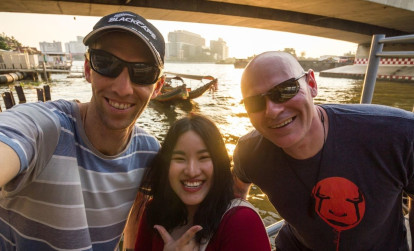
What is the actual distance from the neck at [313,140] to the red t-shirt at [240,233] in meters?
0.59

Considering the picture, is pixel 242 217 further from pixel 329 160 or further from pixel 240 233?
pixel 329 160

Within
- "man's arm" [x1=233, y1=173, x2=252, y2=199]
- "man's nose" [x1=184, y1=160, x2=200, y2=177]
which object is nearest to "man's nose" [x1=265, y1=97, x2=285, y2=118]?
"man's nose" [x1=184, y1=160, x2=200, y2=177]

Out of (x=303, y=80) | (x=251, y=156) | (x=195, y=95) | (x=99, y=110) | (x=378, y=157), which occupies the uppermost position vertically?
(x=303, y=80)

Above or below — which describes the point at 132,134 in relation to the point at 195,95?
above

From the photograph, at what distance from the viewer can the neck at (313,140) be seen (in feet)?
5.75

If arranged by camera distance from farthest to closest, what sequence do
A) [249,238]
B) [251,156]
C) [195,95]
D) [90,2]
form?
1. [195,95]
2. [90,2]
3. [251,156]
4. [249,238]

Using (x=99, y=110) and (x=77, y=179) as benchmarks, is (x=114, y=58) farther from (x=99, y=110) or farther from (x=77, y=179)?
(x=77, y=179)

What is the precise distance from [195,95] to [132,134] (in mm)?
17091

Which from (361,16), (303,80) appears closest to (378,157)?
(303,80)

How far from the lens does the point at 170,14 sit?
14.5 m

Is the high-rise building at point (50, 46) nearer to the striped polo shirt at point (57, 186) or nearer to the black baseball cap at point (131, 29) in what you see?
the black baseball cap at point (131, 29)

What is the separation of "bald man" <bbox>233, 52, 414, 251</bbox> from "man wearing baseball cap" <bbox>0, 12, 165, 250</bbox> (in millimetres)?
897

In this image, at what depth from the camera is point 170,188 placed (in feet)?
6.45

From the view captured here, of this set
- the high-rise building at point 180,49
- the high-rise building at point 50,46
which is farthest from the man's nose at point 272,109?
the high-rise building at point 50,46
